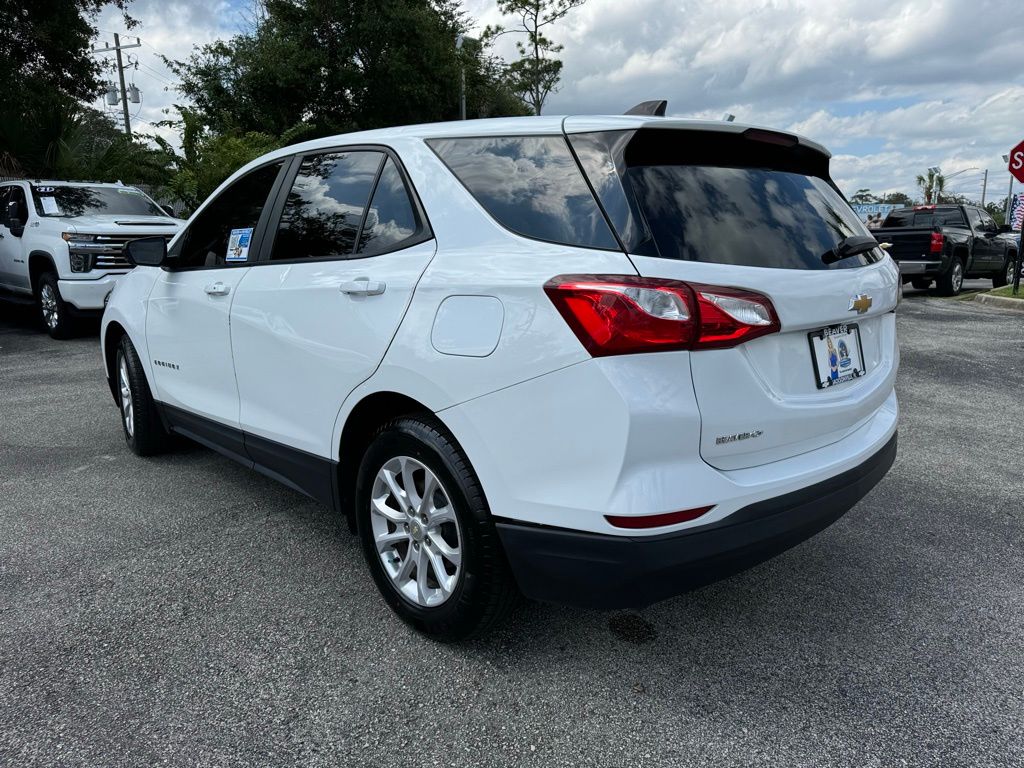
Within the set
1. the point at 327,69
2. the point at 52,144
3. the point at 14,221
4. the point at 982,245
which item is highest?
the point at 327,69

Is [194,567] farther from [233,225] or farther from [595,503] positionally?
[595,503]

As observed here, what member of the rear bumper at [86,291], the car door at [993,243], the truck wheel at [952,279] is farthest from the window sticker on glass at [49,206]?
the car door at [993,243]

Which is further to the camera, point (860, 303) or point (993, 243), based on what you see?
point (993, 243)

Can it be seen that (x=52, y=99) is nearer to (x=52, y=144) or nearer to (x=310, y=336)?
(x=52, y=144)

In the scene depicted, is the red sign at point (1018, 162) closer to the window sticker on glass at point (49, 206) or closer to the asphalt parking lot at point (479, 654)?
the asphalt parking lot at point (479, 654)

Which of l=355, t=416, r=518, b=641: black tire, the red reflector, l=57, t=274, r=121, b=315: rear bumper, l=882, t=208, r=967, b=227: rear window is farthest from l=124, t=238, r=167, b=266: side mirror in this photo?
l=882, t=208, r=967, b=227: rear window

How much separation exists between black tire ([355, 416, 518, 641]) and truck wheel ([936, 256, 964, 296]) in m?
14.4

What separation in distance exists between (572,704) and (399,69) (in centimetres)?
2630

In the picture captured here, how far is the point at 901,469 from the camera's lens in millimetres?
4410

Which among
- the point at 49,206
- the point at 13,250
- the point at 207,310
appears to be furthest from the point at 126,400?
the point at 13,250

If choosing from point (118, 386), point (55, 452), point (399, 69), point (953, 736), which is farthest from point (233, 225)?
point (399, 69)

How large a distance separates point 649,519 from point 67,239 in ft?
30.7

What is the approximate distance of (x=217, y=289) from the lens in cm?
349

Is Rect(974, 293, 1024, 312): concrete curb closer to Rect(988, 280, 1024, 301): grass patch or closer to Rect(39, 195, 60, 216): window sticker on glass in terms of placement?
Rect(988, 280, 1024, 301): grass patch
